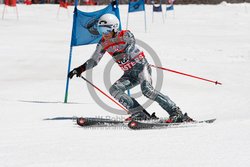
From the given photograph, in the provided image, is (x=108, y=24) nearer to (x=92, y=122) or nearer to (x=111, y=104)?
(x=92, y=122)

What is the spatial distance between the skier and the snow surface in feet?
1.57

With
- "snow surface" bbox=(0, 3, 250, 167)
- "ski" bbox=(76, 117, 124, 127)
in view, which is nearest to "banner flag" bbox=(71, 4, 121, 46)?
"snow surface" bbox=(0, 3, 250, 167)

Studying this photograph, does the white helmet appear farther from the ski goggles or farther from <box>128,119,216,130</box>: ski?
<box>128,119,216,130</box>: ski

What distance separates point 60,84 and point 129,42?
524cm

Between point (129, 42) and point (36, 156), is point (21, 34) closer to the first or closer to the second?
point (129, 42)

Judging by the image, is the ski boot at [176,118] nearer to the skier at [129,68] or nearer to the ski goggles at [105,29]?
the skier at [129,68]

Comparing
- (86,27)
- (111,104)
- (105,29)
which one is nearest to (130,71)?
(105,29)

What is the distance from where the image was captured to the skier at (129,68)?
681cm

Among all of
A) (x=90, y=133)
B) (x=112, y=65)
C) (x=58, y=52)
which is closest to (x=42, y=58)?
(x=58, y=52)

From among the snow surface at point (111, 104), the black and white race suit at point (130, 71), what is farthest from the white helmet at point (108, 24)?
the snow surface at point (111, 104)

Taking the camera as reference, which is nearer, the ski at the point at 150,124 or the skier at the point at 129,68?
the ski at the point at 150,124

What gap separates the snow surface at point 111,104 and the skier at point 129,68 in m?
0.48

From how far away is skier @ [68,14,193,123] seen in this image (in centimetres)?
681

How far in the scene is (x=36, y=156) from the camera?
4.88 metres
